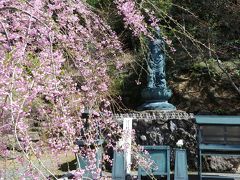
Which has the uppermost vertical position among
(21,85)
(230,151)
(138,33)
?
(138,33)

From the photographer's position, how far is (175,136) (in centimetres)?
615

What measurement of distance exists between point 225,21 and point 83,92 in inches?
257

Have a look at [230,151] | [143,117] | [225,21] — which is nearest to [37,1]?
[230,151]

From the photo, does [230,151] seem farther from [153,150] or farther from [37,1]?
[37,1]

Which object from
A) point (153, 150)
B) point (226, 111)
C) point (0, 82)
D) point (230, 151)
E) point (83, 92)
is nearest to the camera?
point (0, 82)

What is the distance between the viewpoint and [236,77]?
812cm

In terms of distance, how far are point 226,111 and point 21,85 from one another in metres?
6.34

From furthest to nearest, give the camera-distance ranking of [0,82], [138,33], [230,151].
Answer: [230,151]
[138,33]
[0,82]

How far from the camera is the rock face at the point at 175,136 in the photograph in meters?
6.08

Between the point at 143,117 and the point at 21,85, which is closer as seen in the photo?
the point at 21,85

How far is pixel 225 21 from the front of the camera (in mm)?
8719

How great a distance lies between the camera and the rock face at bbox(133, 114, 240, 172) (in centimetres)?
608

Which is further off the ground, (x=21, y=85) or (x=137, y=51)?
(x=137, y=51)

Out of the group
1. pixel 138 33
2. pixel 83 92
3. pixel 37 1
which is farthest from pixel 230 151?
pixel 37 1
